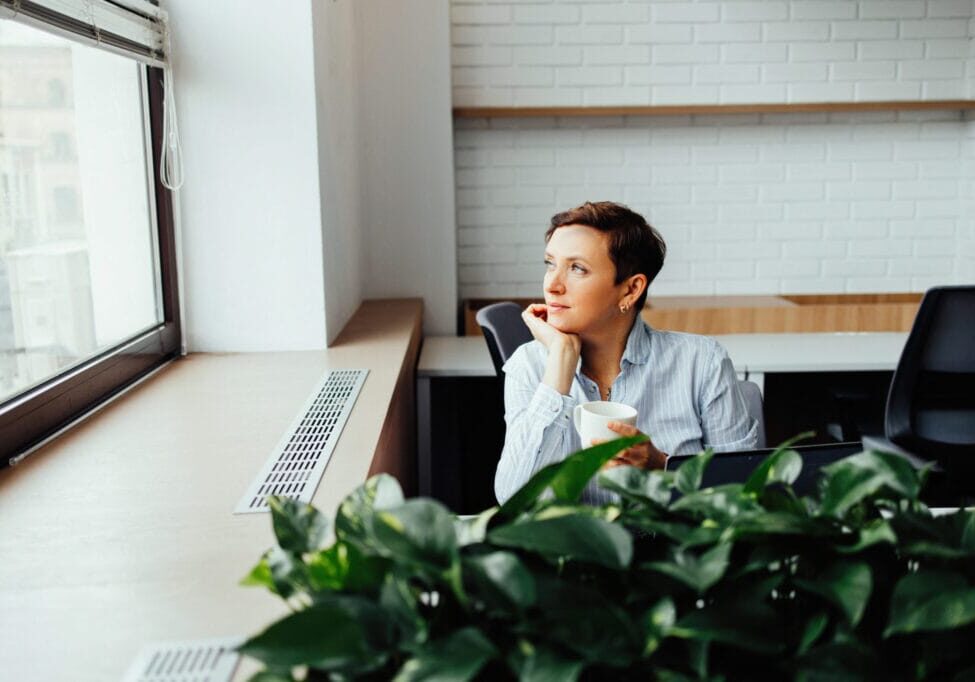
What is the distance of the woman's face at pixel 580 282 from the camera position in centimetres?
194

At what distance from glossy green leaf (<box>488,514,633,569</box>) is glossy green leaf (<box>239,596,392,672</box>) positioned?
117 mm

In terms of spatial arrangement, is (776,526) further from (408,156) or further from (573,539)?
(408,156)

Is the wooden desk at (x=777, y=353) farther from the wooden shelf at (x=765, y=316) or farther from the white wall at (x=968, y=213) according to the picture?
the white wall at (x=968, y=213)

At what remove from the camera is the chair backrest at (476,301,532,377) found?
2572mm

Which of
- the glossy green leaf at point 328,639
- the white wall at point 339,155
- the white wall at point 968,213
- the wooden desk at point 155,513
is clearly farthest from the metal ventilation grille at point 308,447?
the white wall at point 968,213

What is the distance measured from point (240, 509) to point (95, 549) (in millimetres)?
228

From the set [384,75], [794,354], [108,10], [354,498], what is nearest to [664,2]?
[384,75]

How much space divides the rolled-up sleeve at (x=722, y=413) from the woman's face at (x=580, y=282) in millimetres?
264

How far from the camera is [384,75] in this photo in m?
3.61

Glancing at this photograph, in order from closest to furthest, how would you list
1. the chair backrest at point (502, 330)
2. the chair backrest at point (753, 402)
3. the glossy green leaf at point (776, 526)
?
1. the glossy green leaf at point (776, 526)
2. the chair backrest at point (753, 402)
3. the chair backrest at point (502, 330)

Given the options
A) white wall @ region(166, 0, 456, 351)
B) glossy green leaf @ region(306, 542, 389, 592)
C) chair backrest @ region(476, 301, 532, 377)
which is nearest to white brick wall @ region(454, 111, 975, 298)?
white wall @ region(166, 0, 456, 351)

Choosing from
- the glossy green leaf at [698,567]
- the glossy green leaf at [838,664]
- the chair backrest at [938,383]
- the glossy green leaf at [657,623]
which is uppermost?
the glossy green leaf at [698,567]

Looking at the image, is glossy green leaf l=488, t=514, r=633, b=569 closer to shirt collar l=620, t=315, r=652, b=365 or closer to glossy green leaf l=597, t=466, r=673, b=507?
glossy green leaf l=597, t=466, r=673, b=507

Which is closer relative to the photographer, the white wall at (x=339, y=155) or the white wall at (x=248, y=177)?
the white wall at (x=248, y=177)
